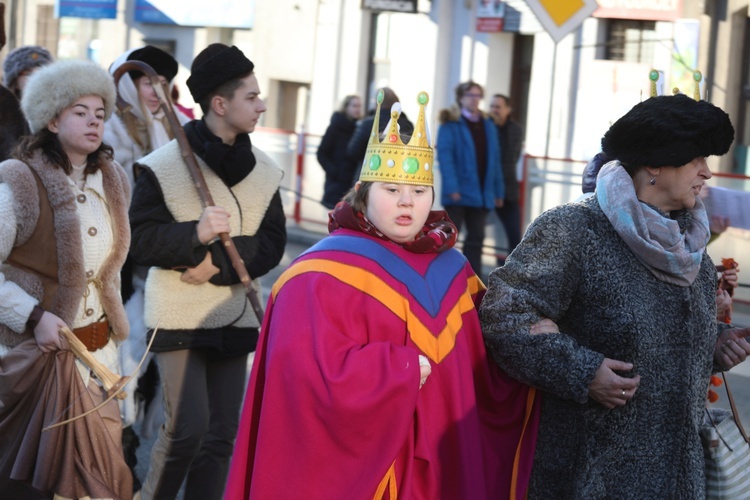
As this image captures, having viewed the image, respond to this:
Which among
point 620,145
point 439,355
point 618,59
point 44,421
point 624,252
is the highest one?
point 618,59

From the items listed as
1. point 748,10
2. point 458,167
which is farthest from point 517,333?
point 748,10

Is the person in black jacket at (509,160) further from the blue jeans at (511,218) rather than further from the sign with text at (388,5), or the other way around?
the sign with text at (388,5)

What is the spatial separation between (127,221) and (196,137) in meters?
0.46

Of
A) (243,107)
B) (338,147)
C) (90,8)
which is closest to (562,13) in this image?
(338,147)

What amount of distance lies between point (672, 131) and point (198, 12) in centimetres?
2283

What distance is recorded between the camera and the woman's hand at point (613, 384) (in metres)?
3.55

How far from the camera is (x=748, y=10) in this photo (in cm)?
1748

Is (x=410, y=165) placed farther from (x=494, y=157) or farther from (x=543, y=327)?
(x=494, y=157)

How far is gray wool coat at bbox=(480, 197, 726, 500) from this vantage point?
3.62 m

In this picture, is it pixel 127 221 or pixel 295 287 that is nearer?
pixel 295 287

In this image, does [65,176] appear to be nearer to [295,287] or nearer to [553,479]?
[295,287]

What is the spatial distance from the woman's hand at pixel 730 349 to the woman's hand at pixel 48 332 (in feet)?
7.50

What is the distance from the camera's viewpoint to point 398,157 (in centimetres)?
378

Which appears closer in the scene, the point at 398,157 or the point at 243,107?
the point at 398,157
